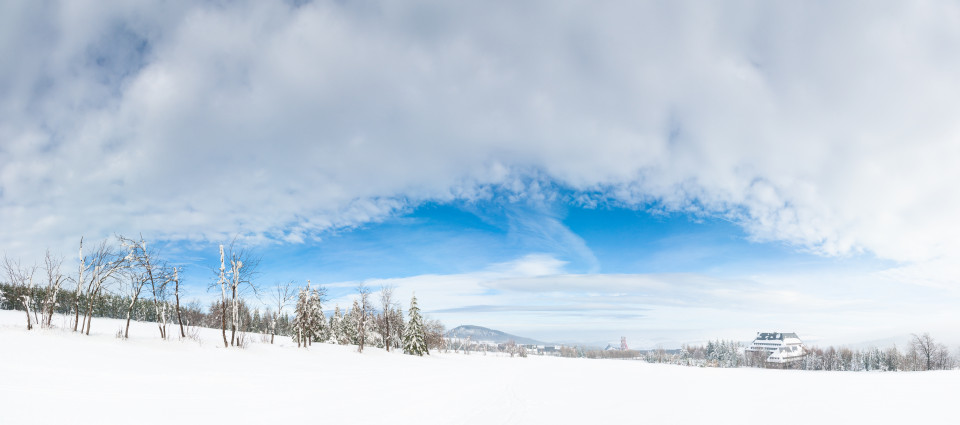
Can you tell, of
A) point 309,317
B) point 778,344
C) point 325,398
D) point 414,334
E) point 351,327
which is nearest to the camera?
point 325,398

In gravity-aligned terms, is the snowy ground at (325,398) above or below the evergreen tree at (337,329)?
above

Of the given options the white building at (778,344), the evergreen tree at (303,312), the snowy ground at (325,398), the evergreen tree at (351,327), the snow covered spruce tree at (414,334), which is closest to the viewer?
the snowy ground at (325,398)

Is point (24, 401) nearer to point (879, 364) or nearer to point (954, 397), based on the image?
point (954, 397)

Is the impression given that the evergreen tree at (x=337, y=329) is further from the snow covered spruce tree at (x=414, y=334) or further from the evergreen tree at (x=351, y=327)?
the snow covered spruce tree at (x=414, y=334)

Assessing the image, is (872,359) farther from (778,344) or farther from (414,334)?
(414,334)

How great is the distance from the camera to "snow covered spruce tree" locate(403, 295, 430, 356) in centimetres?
5722

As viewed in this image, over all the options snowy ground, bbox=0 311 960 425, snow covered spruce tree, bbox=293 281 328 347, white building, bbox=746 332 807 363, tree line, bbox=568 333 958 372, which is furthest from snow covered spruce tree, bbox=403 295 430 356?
white building, bbox=746 332 807 363

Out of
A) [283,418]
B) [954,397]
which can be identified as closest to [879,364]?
[954,397]

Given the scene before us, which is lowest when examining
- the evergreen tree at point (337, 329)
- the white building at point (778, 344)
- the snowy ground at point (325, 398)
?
the white building at point (778, 344)

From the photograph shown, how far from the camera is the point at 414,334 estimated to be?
57.6 m

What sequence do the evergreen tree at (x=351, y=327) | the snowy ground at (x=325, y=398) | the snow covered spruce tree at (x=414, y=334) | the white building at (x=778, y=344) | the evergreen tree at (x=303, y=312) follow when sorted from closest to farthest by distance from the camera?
the snowy ground at (x=325, y=398), the evergreen tree at (x=303, y=312), the snow covered spruce tree at (x=414, y=334), the evergreen tree at (x=351, y=327), the white building at (x=778, y=344)

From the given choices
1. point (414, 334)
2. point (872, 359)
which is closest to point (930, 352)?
point (872, 359)

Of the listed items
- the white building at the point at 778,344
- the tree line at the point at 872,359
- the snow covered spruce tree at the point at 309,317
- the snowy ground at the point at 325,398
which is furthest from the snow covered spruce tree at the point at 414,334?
the white building at the point at 778,344

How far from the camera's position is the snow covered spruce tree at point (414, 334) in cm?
5722
